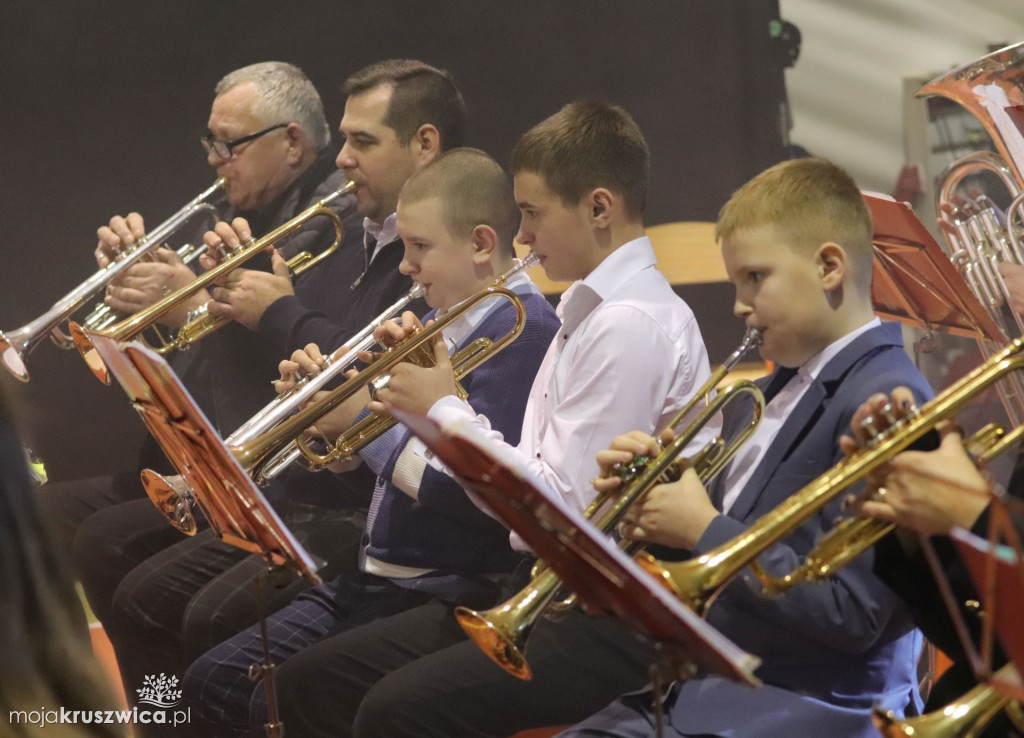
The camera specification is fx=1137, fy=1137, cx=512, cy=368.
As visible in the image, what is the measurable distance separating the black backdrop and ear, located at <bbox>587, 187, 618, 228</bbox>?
2031 millimetres

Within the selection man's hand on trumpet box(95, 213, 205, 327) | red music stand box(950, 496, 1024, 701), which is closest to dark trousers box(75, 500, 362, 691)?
man's hand on trumpet box(95, 213, 205, 327)

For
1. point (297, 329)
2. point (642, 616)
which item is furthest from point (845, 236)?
point (297, 329)

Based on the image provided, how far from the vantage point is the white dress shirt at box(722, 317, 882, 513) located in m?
1.89

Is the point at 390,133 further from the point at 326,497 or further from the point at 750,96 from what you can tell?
the point at 750,96

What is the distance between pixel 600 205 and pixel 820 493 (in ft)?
3.50

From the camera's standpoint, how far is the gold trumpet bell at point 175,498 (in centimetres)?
260

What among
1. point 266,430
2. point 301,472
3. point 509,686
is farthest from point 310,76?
point 509,686

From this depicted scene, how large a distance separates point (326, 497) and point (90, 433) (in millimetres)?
1771

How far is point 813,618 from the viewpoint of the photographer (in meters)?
1.65

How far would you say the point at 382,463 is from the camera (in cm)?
246

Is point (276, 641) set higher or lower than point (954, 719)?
lower

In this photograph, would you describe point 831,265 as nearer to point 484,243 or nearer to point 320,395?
point 484,243

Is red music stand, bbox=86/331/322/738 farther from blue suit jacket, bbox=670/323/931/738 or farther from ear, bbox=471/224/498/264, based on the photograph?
ear, bbox=471/224/498/264

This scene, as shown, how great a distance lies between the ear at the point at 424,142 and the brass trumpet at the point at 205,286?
8.1 inches
